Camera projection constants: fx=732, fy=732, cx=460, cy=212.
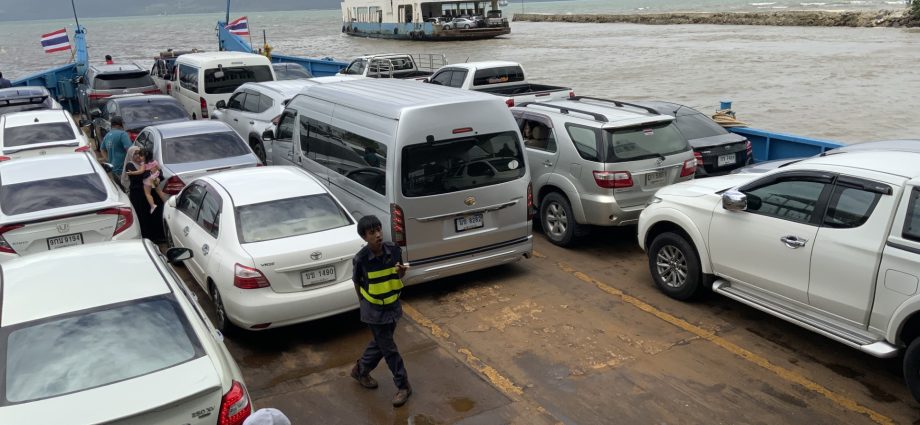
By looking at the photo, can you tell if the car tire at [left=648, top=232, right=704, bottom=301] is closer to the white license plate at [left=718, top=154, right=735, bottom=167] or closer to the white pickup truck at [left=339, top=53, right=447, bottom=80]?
the white license plate at [left=718, top=154, right=735, bottom=167]

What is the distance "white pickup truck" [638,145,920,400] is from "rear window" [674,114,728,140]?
3.82 metres

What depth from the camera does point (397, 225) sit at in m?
7.28

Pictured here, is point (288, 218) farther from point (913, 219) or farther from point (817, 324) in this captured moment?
point (913, 219)

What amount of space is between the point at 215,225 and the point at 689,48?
4989 centimetres

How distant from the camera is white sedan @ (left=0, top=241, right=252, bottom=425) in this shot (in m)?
3.52

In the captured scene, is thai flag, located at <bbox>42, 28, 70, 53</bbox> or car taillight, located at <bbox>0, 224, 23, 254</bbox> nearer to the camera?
car taillight, located at <bbox>0, 224, 23, 254</bbox>

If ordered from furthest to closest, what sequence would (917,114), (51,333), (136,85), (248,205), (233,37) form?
(233,37)
(917,114)
(136,85)
(248,205)
(51,333)

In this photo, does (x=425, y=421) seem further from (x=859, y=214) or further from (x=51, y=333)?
(x=859, y=214)

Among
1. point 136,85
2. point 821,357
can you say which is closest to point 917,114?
point 821,357

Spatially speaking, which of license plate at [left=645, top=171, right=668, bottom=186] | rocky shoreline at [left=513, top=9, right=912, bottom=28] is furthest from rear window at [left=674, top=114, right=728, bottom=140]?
rocky shoreline at [left=513, top=9, right=912, bottom=28]

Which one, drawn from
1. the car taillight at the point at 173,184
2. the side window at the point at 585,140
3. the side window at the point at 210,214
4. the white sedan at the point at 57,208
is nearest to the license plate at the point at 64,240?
the white sedan at the point at 57,208

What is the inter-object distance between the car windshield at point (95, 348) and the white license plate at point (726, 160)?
27.3ft

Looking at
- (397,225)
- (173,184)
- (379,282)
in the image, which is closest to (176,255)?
(379,282)

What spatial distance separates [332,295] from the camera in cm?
642
